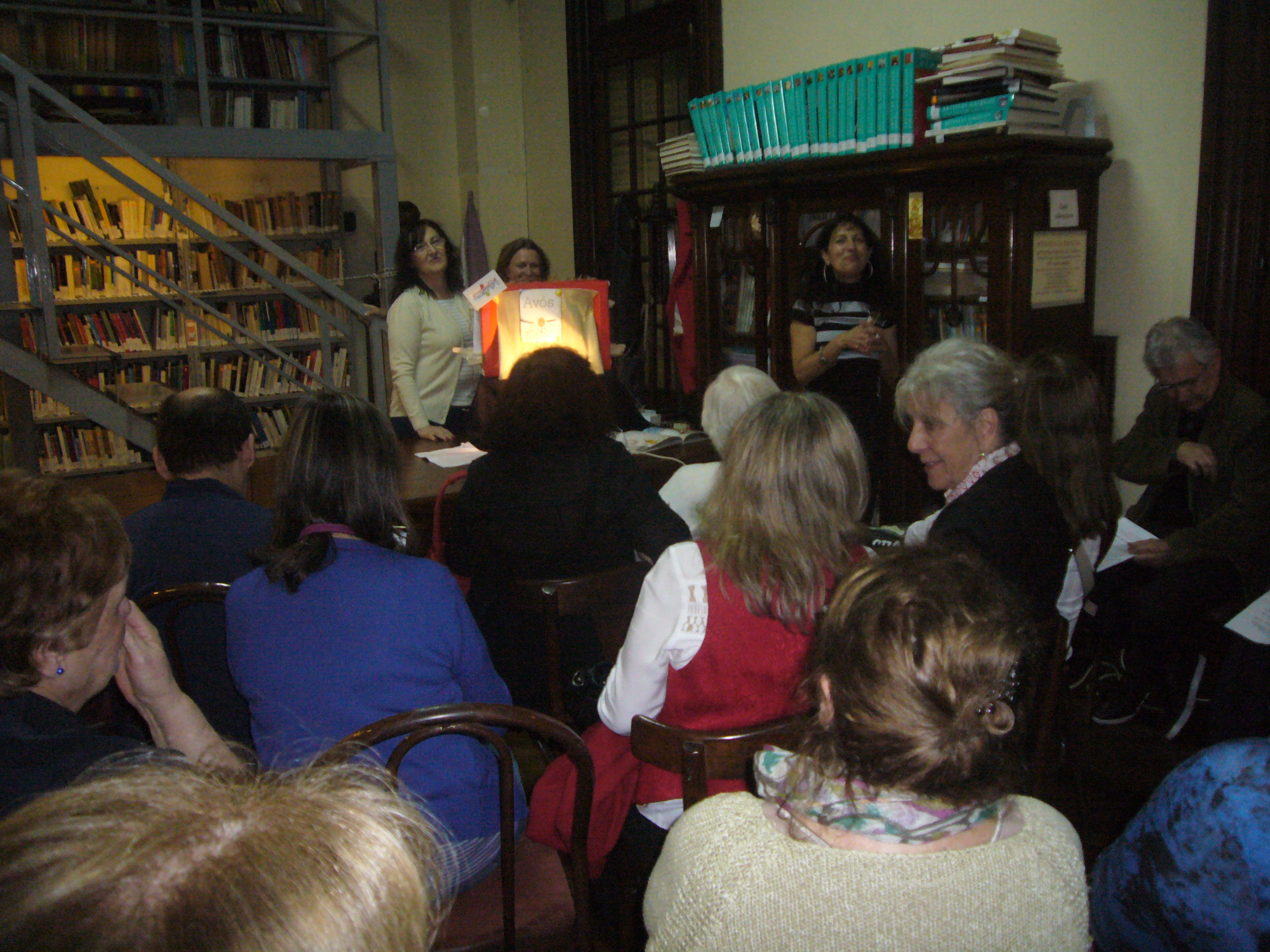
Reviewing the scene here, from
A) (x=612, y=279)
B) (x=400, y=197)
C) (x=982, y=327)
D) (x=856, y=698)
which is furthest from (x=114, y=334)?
(x=856, y=698)

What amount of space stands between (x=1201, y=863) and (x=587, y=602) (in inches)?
46.7

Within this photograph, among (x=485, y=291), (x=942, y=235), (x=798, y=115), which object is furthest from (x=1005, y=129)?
(x=485, y=291)

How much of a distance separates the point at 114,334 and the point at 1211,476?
5786mm

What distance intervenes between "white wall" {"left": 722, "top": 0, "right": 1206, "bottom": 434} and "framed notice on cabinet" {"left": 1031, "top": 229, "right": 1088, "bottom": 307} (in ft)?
0.49

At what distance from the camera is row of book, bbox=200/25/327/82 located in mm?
5988

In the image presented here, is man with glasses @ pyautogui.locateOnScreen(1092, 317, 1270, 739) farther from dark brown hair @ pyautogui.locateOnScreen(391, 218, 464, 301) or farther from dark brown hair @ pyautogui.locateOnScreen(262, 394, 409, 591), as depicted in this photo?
dark brown hair @ pyautogui.locateOnScreen(391, 218, 464, 301)

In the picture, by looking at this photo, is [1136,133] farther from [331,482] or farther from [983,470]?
[331,482]

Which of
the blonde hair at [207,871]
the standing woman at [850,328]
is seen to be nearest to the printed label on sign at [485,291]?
the standing woman at [850,328]

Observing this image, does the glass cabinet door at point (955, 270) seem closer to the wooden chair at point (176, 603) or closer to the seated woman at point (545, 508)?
the seated woman at point (545, 508)

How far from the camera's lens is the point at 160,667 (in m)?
1.25

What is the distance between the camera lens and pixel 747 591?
4.58 ft

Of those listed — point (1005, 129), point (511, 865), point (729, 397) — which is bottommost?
point (511, 865)

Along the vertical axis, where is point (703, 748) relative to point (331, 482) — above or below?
below

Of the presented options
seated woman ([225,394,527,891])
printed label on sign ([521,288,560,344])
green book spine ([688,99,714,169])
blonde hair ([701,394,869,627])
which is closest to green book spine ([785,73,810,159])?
green book spine ([688,99,714,169])
